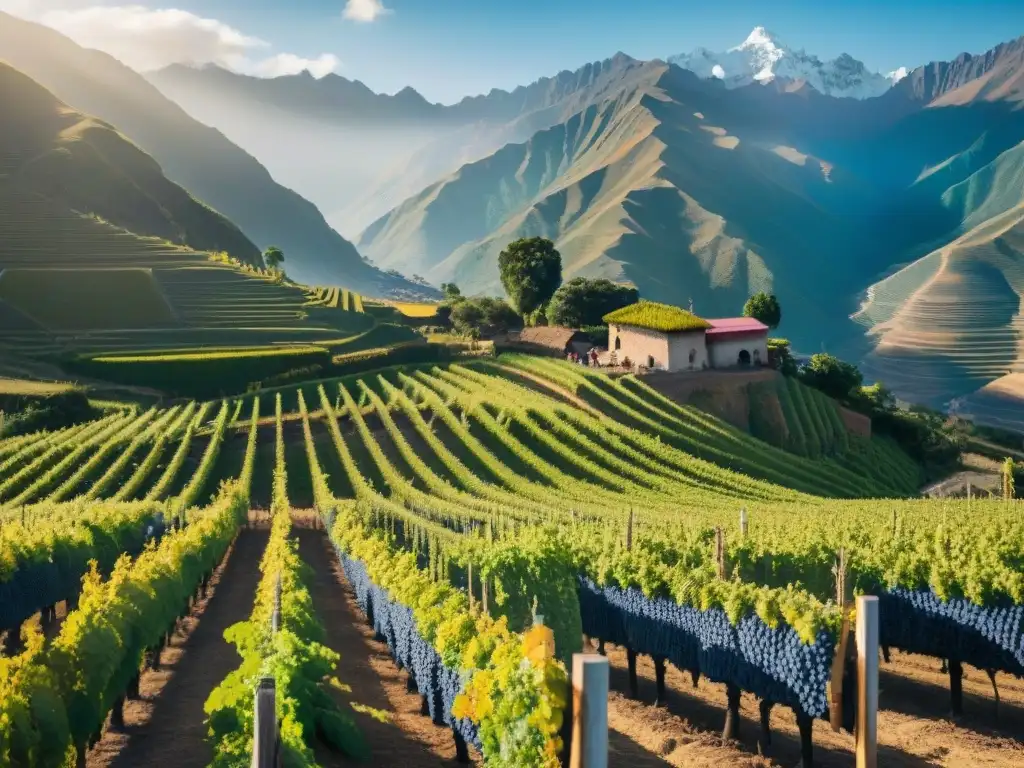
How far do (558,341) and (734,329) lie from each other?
15.5 metres

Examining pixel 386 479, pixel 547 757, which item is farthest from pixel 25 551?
pixel 386 479

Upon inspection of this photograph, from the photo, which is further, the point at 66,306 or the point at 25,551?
the point at 66,306

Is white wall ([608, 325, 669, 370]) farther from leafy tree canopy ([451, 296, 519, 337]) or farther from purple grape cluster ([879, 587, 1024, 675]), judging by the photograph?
purple grape cluster ([879, 587, 1024, 675])

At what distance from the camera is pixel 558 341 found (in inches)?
3206

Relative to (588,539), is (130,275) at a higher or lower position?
higher

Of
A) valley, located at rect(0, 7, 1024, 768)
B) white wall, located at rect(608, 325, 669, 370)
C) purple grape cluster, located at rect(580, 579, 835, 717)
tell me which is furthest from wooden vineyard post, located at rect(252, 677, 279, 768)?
white wall, located at rect(608, 325, 669, 370)

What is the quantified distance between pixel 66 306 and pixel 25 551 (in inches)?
2851

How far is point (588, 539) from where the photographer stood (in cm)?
2462

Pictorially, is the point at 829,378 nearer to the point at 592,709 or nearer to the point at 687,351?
the point at 687,351

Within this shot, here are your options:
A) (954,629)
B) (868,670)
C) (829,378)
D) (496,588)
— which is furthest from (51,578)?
(829,378)

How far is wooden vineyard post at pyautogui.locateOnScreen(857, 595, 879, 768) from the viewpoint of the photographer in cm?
1145

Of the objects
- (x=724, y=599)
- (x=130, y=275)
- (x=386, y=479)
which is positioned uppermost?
(x=130, y=275)

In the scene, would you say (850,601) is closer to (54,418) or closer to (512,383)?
(512,383)

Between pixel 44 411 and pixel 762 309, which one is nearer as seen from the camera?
pixel 44 411
